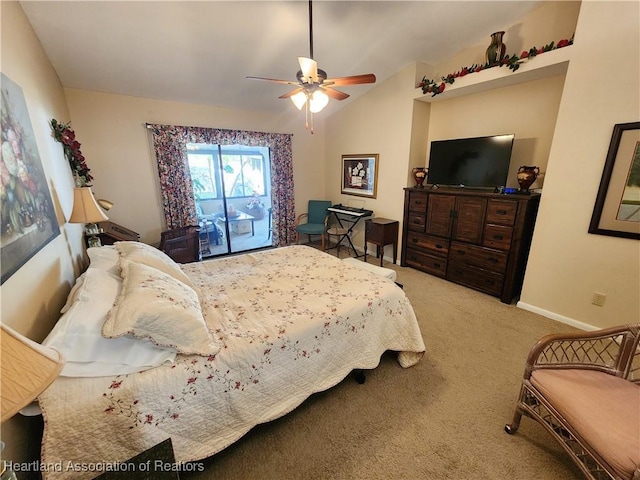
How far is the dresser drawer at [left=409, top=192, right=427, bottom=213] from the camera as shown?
12.0 feet

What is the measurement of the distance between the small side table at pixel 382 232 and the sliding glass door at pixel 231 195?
194 cm

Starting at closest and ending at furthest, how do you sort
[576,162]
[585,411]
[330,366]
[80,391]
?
[80,391]
[585,411]
[330,366]
[576,162]

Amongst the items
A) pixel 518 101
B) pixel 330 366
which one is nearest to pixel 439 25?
pixel 518 101

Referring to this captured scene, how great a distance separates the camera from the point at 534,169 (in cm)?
271

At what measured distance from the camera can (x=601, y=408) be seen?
3.83ft

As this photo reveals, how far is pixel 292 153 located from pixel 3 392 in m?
4.75

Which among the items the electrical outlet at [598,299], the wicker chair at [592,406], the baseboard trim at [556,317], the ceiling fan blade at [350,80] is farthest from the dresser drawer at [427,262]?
the ceiling fan blade at [350,80]

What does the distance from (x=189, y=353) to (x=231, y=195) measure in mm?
3697

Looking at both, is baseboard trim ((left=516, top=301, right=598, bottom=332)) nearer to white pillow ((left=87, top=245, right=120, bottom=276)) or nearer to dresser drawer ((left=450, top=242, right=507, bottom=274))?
dresser drawer ((left=450, top=242, right=507, bottom=274))

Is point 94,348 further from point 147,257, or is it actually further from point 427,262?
point 427,262

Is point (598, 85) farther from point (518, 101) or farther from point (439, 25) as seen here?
point (439, 25)

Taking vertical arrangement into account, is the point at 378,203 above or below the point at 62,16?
below

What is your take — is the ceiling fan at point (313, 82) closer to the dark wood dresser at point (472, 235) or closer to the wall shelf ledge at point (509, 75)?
the wall shelf ledge at point (509, 75)

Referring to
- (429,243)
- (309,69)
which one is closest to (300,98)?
(309,69)
